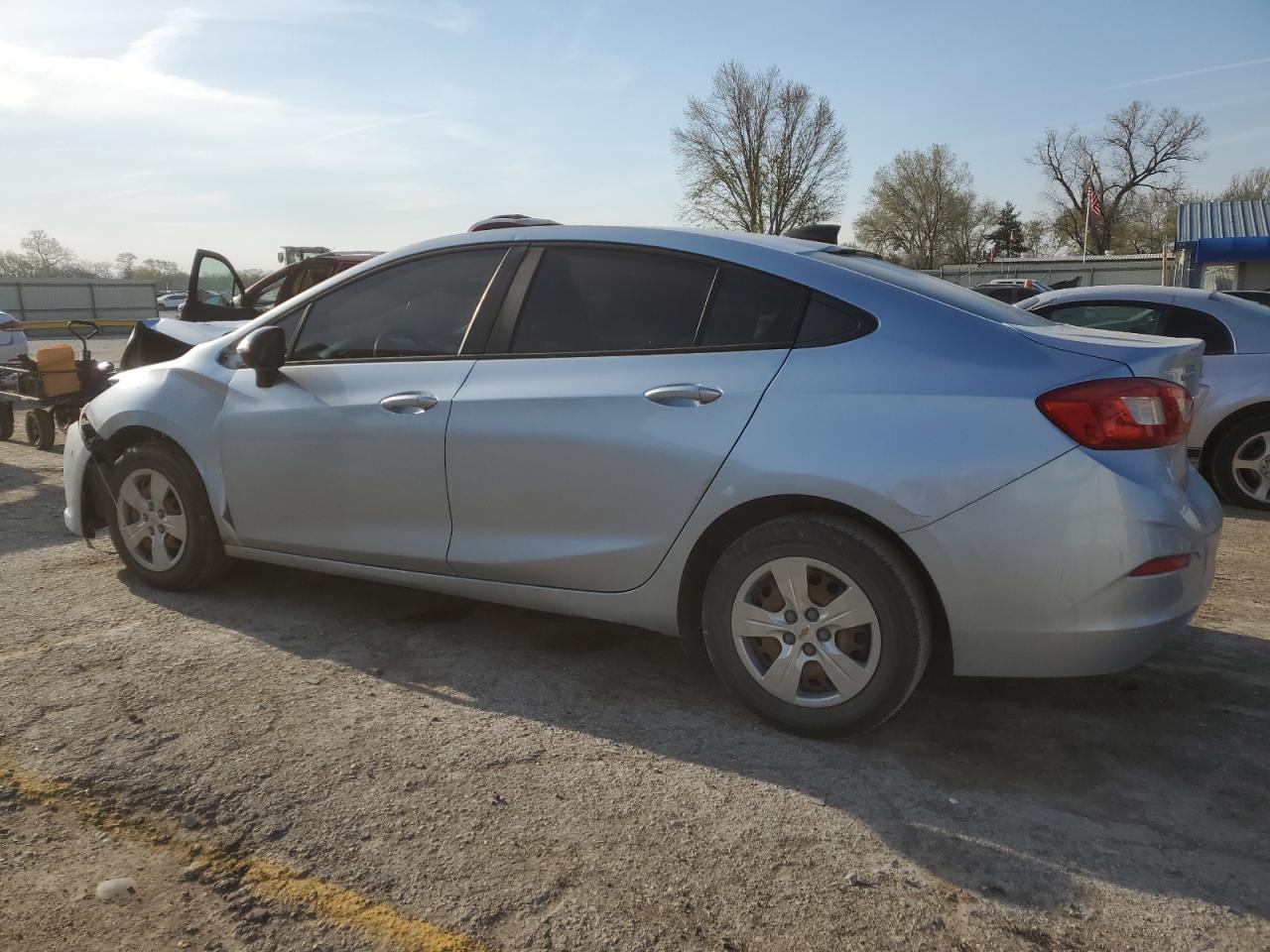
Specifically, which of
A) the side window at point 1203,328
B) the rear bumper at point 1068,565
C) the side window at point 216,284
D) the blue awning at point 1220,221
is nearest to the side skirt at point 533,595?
the rear bumper at point 1068,565

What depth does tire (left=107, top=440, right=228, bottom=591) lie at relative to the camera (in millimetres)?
4414

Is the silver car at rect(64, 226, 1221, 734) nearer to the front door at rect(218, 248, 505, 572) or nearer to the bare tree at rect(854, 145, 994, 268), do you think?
the front door at rect(218, 248, 505, 572)

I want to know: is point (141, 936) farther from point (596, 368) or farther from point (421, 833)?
point (596, 368)

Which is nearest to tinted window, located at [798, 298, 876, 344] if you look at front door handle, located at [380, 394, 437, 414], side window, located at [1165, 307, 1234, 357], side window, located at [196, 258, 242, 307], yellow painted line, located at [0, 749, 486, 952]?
front door handle, located at [380, 394, 437, 414]

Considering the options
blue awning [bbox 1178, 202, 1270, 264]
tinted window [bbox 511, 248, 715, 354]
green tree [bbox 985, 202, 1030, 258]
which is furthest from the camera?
green tree [bbox 985, 202, 1030, 258]

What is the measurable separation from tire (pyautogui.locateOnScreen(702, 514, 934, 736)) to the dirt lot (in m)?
0.16

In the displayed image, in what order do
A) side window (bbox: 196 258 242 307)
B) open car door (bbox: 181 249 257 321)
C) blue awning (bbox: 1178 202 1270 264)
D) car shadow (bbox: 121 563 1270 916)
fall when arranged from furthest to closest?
blue awning (bbox: 1178 202 1270 264), side window (bbox: 196 258 242 307), open car door (bbox: 181 249 257 321), car shadow (bbox: 121 563 1270 916)

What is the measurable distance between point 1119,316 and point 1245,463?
1374 millimetres

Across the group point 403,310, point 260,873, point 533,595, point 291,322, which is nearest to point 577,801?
point 260,873

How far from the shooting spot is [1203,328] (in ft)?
23.8

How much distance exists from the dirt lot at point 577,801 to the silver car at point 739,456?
0.32 m

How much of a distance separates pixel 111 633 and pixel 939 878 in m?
3.27

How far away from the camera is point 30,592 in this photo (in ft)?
15.3

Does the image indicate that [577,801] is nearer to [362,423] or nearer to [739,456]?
[739,456]
